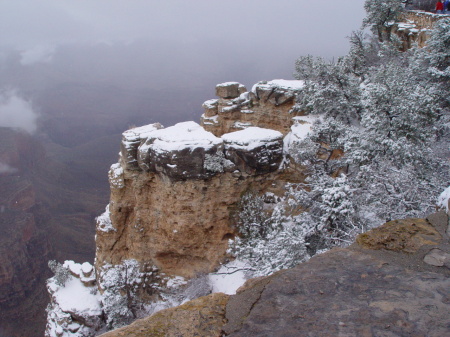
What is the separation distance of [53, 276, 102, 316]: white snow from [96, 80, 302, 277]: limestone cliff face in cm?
230

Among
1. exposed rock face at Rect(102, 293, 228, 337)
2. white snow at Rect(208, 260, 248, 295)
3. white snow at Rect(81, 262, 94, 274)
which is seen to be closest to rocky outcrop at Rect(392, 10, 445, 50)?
white snow at Rect(208, 260, 248, 295)

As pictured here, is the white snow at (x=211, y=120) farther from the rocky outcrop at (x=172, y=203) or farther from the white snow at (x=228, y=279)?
the white snow at (x=228, y=279)

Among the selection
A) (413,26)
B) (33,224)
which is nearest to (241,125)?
(413,26)

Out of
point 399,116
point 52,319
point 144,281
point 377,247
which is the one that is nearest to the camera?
point 377,247

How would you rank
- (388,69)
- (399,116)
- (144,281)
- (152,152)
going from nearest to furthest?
(399,116)
(388,69)
(152,152)
(144,281)

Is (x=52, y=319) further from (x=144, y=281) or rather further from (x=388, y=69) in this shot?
(x=388, y=69)

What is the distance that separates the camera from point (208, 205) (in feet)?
47.2

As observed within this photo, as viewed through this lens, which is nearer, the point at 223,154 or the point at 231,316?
the point at 231,316

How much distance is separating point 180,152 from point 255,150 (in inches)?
143

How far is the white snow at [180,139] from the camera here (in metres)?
13.5

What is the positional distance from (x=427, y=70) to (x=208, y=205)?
1107 centimetres

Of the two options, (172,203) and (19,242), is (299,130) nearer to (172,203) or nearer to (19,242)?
(172,203)

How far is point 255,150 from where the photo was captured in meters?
14.4

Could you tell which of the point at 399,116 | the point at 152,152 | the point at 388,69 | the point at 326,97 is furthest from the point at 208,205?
the point at 388,69
